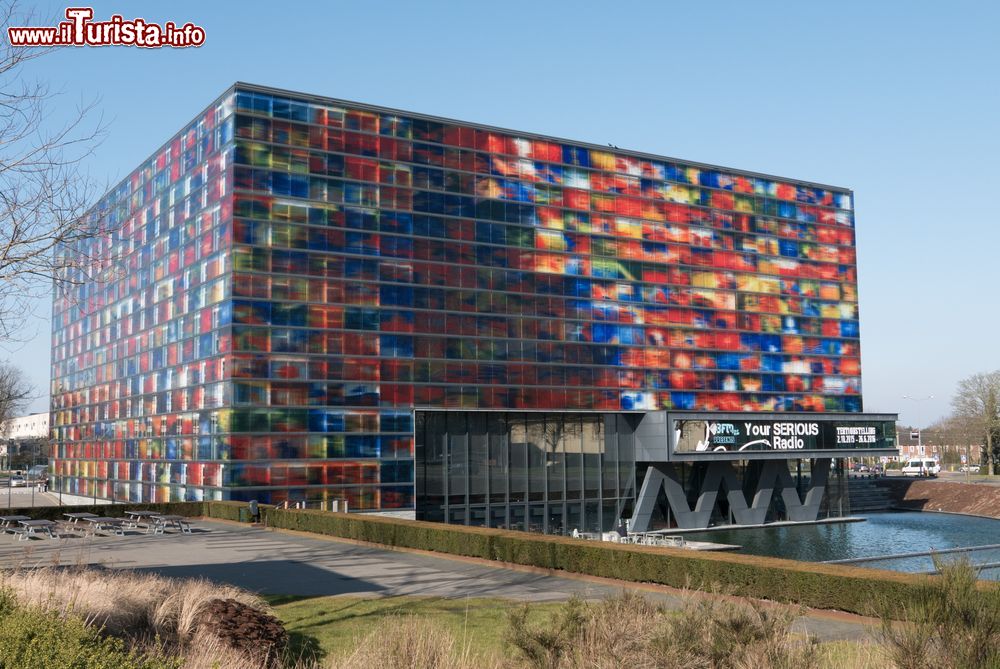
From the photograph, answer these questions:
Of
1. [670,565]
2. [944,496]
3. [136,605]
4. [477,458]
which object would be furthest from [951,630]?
[944,496]

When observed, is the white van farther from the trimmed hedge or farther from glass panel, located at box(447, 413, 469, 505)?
the trimmed hedge

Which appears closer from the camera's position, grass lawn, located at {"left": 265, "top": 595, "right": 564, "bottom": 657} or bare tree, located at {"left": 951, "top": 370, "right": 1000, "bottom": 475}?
grass lawn, located at {"left": 265, "top": 595, "right": 564, "bottom": 657}

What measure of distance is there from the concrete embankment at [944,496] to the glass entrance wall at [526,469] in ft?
140

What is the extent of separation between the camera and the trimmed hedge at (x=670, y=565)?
22703 millimetres

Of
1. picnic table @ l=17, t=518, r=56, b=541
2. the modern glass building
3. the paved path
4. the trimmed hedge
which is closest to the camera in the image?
the trimmed hedge

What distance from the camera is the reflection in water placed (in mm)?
59384

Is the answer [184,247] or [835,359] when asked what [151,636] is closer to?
[184,247]

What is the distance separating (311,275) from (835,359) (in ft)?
169

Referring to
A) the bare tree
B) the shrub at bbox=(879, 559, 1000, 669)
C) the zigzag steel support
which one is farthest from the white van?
the shrub at bbox=(879, 559, 1000, 669)

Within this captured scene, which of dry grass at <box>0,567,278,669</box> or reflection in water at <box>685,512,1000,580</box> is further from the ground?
dry grass at <box>0,567,278,669</box>

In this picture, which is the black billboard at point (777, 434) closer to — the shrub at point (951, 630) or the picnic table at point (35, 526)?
the picnic table at point (35, 526)

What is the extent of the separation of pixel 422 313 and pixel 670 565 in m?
41.1

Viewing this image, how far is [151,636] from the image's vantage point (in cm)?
1614

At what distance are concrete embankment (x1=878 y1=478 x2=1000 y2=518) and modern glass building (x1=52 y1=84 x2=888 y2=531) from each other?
818 inches
